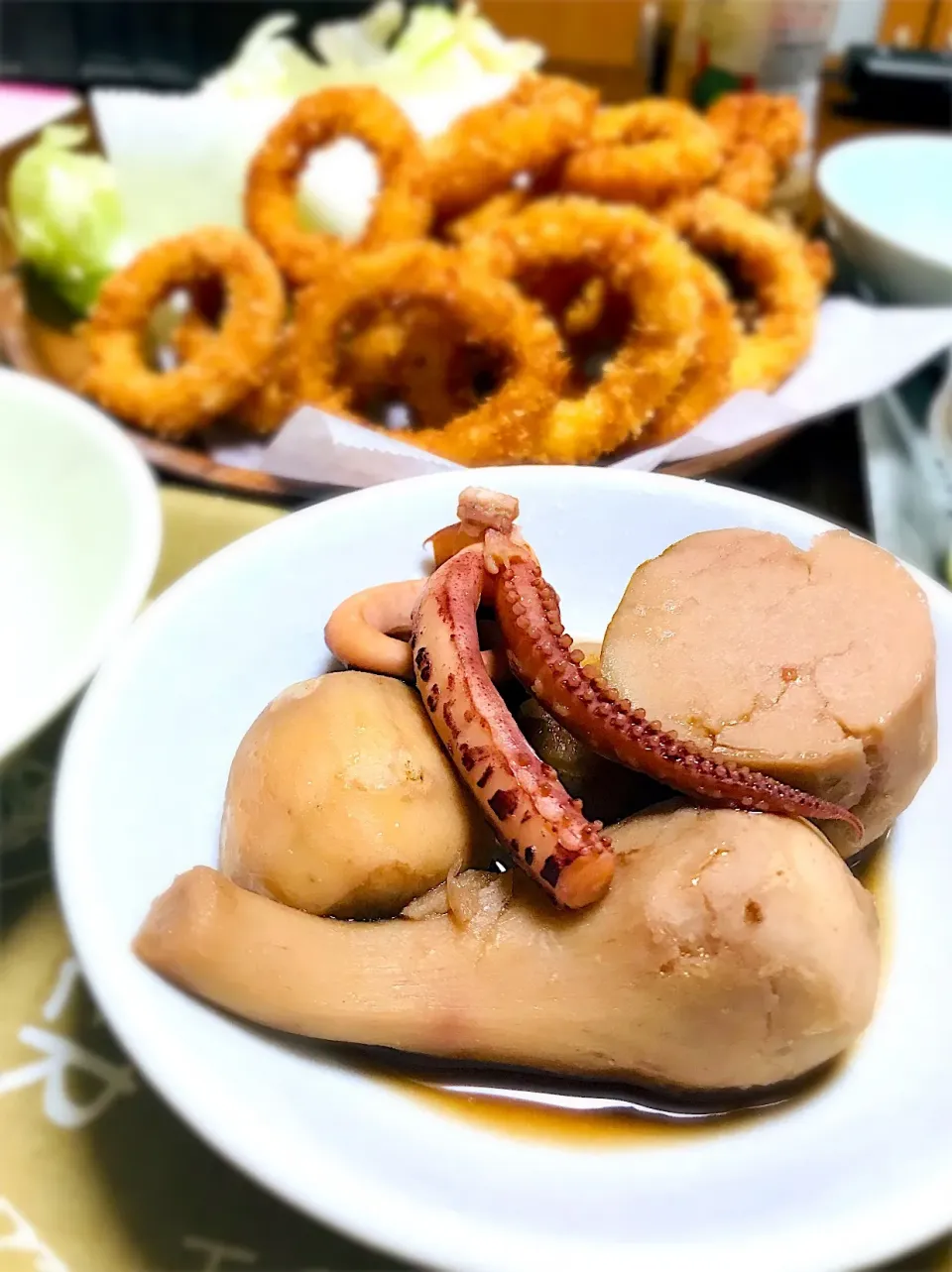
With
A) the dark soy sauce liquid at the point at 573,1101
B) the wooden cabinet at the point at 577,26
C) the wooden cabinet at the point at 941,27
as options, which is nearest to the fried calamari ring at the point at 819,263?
the wooden cabinet at the point at 577,26

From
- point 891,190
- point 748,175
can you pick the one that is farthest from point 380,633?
point 891,190

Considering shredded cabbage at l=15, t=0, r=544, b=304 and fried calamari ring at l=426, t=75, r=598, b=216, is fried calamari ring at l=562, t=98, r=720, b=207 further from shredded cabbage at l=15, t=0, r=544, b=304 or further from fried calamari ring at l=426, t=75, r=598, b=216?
shredded cabbage at l=15, t=0, r=544, b=304

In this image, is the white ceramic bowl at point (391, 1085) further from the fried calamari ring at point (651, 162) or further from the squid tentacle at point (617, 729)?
the fried calamari ring at point (651, 162)

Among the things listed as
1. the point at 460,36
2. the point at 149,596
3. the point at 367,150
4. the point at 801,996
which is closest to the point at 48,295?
the point at 367,150

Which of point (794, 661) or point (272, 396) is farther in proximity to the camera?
point (272, 396)

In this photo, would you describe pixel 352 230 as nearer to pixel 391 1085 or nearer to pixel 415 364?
pixel 415 364
